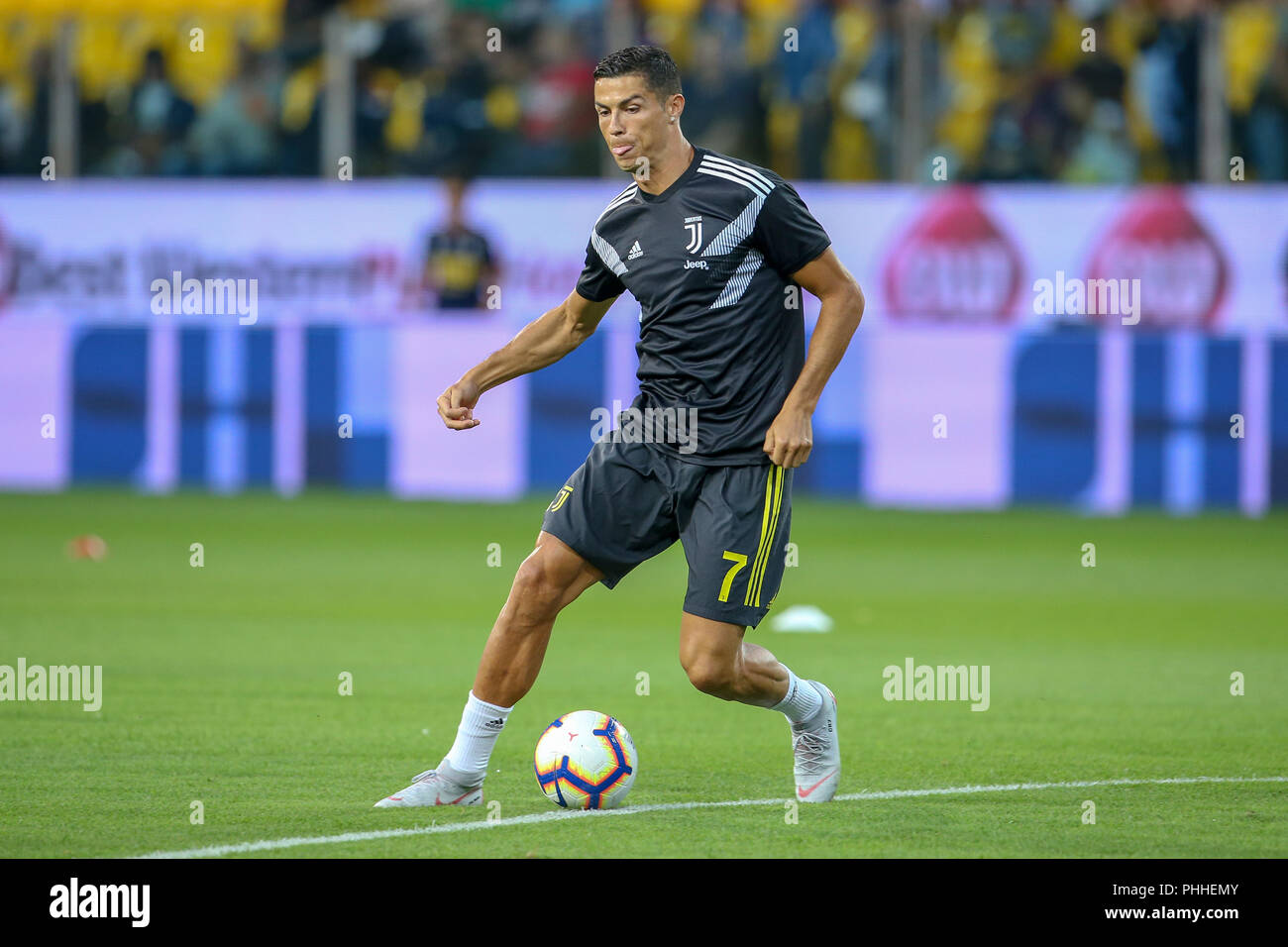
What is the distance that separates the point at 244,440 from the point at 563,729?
40.4 feet

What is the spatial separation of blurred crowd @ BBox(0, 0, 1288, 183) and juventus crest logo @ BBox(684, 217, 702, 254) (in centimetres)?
1107

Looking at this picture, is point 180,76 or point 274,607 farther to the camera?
point 180,76

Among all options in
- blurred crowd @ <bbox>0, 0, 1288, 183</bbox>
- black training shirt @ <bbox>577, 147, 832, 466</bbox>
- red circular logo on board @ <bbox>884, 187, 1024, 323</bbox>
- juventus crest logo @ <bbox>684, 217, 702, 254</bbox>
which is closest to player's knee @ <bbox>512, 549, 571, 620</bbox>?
black training shirt @ <bbox>577, 147, 832, 466</bbox>

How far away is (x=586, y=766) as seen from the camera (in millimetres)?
6469

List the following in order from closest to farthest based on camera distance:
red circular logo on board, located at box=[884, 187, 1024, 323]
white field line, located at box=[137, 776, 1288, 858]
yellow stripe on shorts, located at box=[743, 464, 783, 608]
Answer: white field line, located at box=[137, 776, 1288, 858], yellow stripe on shorts, located at box=[743, 464, 783, 608], red circular logo on board, located at box=[884, 187, 1024, 323]

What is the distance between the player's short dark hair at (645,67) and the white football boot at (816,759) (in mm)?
2073

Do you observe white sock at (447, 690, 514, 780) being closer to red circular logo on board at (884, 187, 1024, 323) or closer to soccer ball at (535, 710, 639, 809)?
soccer ball at (535, 710, 639, 809)

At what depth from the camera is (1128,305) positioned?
17547mm

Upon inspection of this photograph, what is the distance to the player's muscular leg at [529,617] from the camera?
6.48 meters

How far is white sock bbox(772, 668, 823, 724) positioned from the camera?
6.65 meters

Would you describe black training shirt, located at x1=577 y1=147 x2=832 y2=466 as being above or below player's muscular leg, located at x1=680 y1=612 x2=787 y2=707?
above

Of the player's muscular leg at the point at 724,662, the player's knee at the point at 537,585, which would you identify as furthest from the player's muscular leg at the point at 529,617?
the player's muscular leg at the point at 724,662
